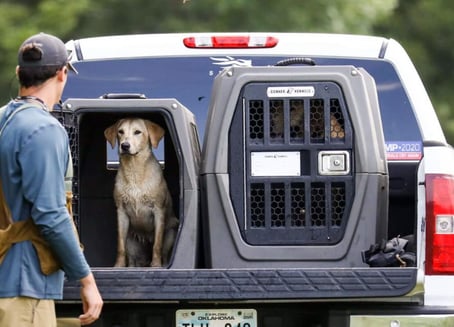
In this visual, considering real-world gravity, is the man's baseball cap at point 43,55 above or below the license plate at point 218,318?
above

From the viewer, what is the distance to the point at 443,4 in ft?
A: 77.1

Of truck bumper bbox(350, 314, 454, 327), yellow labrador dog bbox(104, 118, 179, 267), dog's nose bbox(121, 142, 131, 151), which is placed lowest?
truck bumper bbox(350, 314, 454, 327)

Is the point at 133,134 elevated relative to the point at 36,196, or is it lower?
elevated

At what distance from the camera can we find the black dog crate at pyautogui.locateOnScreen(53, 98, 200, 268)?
5961mm

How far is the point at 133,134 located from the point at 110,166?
16.8 inches

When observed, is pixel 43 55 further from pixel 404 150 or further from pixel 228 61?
pixel 404 150

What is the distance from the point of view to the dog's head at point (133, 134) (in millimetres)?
6406

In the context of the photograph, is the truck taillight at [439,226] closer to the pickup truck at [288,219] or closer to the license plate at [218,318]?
the pickup truck at [288,219]

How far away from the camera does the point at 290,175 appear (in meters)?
5.95

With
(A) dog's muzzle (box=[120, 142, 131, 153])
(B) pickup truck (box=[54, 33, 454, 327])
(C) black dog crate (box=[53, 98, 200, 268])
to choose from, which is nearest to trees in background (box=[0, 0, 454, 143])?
(C) black dog crate (box=[53, 98, 200, 268])

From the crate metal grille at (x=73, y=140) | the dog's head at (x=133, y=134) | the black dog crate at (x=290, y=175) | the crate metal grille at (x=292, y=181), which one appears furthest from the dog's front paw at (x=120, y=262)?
the crate metal grille at (x=292, y=181)

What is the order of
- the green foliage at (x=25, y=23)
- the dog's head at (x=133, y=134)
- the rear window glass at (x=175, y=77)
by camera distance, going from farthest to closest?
the green foliage at (x=25, y=23)
the rear window glass at (x=175, y=77)
the dog's head at (x=133, y=134)

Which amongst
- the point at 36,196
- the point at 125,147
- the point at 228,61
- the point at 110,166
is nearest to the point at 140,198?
the point at 125,147

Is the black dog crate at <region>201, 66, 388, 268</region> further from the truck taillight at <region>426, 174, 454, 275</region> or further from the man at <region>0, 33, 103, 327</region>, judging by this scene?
the man at <region>0, 33, 103, 327</region>
